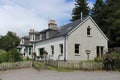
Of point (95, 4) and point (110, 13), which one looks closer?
point (110, 13)

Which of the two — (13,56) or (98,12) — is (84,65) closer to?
(13,56)

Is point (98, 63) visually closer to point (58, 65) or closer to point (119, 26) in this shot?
point (58, 65)

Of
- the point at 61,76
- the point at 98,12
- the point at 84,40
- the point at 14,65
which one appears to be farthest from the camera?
the point at 98,12

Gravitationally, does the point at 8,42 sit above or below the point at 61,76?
above

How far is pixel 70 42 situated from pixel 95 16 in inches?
999

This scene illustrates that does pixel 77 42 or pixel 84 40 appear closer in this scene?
pixel 77 42

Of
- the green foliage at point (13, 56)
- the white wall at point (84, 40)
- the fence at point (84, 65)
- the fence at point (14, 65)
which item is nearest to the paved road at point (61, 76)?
the fence at point (84, 65)

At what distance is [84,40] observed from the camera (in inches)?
1634

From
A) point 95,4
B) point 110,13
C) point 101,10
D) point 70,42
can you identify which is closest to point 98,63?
point 70,42

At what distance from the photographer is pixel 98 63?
31125 mm

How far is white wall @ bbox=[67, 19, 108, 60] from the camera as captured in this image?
40.2 m

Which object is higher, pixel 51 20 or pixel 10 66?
pixel 51 20

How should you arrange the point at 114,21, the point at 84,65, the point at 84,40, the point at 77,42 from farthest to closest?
the point at 114,21 → the point at 84,40 → the point at 77,42 → the point at 84,65

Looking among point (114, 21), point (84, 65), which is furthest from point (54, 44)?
point (114, 21)
